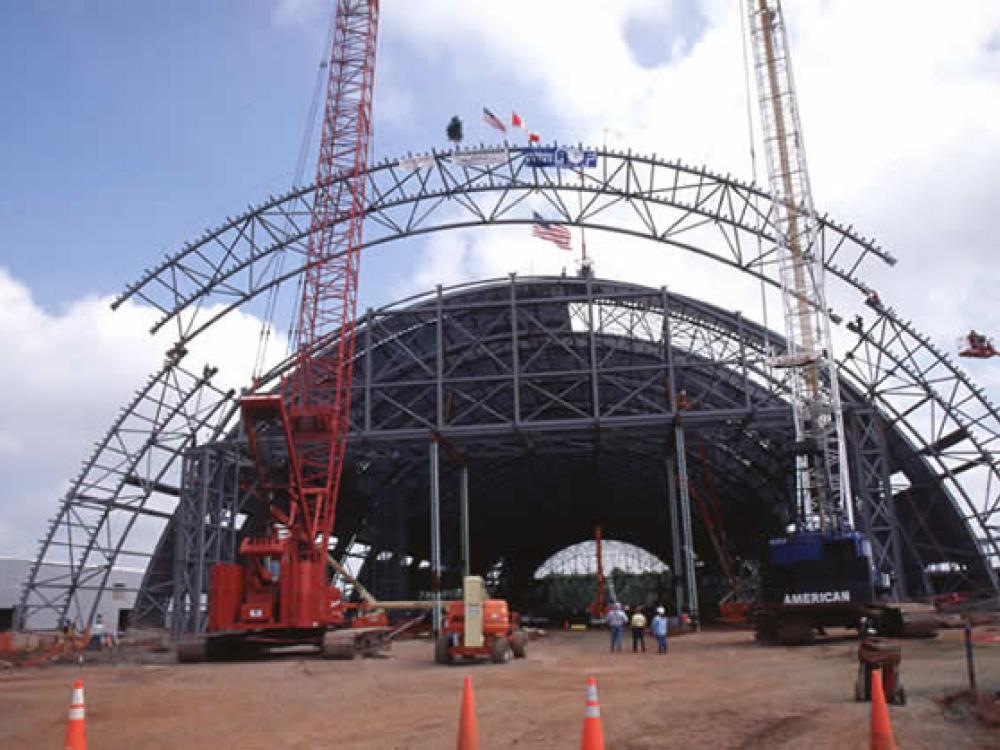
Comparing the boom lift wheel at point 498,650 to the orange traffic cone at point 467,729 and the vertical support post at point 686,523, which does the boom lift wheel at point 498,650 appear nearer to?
the vertical support post at point 686,523

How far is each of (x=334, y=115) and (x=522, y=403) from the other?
806 inches

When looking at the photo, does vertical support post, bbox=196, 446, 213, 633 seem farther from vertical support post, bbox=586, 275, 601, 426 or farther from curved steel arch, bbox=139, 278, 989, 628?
vertical support post, bbox=586, 275, 601, 426

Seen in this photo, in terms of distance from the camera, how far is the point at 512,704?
15062mm

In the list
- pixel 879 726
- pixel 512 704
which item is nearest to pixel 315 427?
pixel 512 704

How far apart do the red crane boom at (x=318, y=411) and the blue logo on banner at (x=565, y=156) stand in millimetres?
7263

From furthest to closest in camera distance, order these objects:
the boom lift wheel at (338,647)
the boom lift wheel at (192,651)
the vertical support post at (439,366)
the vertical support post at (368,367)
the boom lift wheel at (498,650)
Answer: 1. the vertical support post at (439,366)
2. the vertical support post at (368,367)
3. the boom lift wheel at (192,651)
4. the boom lift wheel at (338,647)
5. the boom lift wheel at (498,650)

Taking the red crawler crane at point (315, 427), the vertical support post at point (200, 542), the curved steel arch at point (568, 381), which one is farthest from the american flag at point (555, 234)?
the vertical support post at point (200, 542)

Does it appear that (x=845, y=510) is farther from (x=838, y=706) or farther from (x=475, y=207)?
(x=838, y=706)

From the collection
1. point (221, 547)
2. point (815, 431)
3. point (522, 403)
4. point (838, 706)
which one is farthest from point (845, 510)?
point (221, 547)

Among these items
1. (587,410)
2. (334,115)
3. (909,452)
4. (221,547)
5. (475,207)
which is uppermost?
(334,115)

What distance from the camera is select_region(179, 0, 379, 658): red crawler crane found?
28344 mm

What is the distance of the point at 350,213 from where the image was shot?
36.8 metres

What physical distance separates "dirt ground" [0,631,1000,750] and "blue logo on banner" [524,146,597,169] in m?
18.9

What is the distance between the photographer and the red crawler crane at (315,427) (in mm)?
28344
